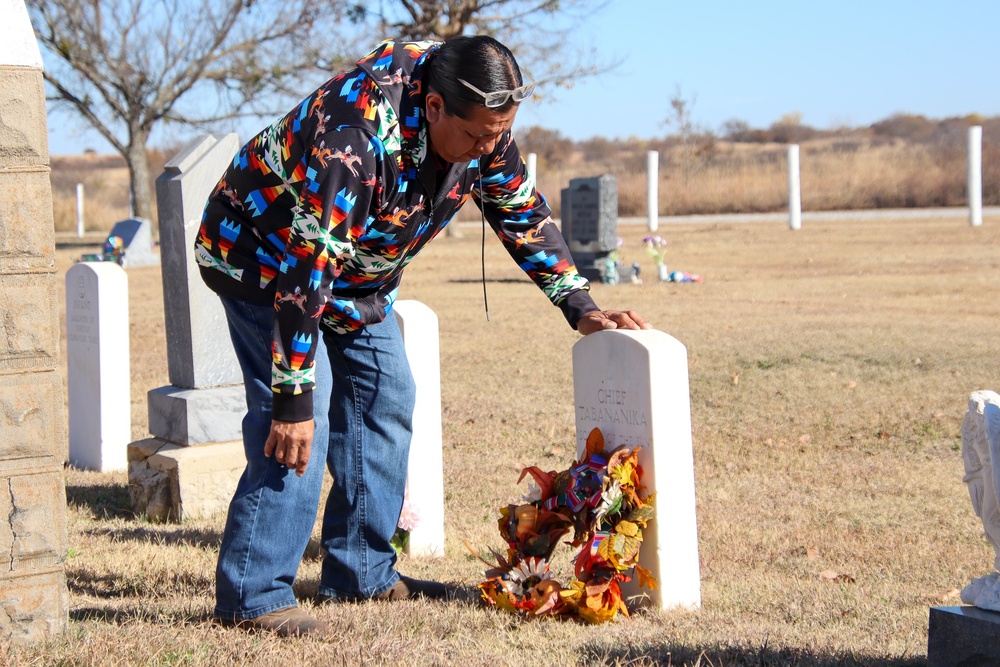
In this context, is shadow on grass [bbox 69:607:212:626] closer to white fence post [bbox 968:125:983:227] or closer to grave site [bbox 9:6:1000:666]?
grave site [bbox 9:6:1000:666]

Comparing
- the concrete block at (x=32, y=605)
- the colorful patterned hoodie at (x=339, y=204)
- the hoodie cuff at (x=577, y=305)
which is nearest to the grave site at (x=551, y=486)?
the concrete block at (x=32, y=605)

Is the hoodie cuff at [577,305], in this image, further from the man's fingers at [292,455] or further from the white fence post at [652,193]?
the white fence post at [652,193]

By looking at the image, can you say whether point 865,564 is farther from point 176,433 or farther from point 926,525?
point 176,433

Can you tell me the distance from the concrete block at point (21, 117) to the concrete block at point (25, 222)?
0.04 metres

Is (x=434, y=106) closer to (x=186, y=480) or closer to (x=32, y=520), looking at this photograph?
(x=32, y=520)

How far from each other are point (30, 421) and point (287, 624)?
0.91 meters

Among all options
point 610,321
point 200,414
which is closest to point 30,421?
point 610,321

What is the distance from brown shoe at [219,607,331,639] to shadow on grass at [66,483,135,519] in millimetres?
2331

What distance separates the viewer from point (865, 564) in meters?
4.17

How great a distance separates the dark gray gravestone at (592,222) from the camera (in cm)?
1465

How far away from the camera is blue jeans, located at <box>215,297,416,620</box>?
119 inches

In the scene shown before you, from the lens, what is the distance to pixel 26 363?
2996 millimetres

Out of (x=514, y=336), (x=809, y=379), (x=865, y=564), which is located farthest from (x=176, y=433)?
(x=514, y=336)

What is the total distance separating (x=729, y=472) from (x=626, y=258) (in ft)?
40.8
